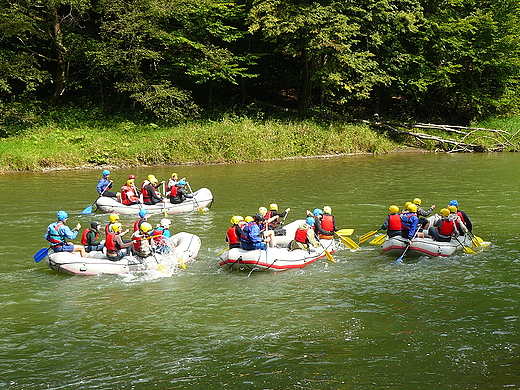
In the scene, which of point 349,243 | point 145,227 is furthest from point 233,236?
point 349,243

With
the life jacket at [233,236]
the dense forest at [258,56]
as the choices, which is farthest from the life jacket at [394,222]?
the dense forest at [258,56]

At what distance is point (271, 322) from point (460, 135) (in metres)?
28.9

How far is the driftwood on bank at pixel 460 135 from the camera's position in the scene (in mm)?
33875

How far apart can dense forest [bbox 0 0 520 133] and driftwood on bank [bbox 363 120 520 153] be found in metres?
2.51

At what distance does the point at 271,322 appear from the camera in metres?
9.89

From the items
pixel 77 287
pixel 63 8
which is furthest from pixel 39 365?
pixel 63 8

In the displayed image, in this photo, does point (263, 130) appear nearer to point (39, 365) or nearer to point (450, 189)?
point (450, 189)

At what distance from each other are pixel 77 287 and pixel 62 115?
2337 centimetres

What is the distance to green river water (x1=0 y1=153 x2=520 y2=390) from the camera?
8031 millimetres

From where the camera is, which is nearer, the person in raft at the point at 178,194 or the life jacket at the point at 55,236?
the life jacket at the point at 55,236

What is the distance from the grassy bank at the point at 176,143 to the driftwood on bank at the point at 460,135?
5.22ft

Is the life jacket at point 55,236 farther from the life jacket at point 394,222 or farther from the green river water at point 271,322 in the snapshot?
the life jacket at point 394,222

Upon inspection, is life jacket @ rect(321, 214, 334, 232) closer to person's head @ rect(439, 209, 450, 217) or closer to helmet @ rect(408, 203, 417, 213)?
helmet @ rect(408, 203, 417, 213)

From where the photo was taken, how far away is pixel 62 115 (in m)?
33.2
